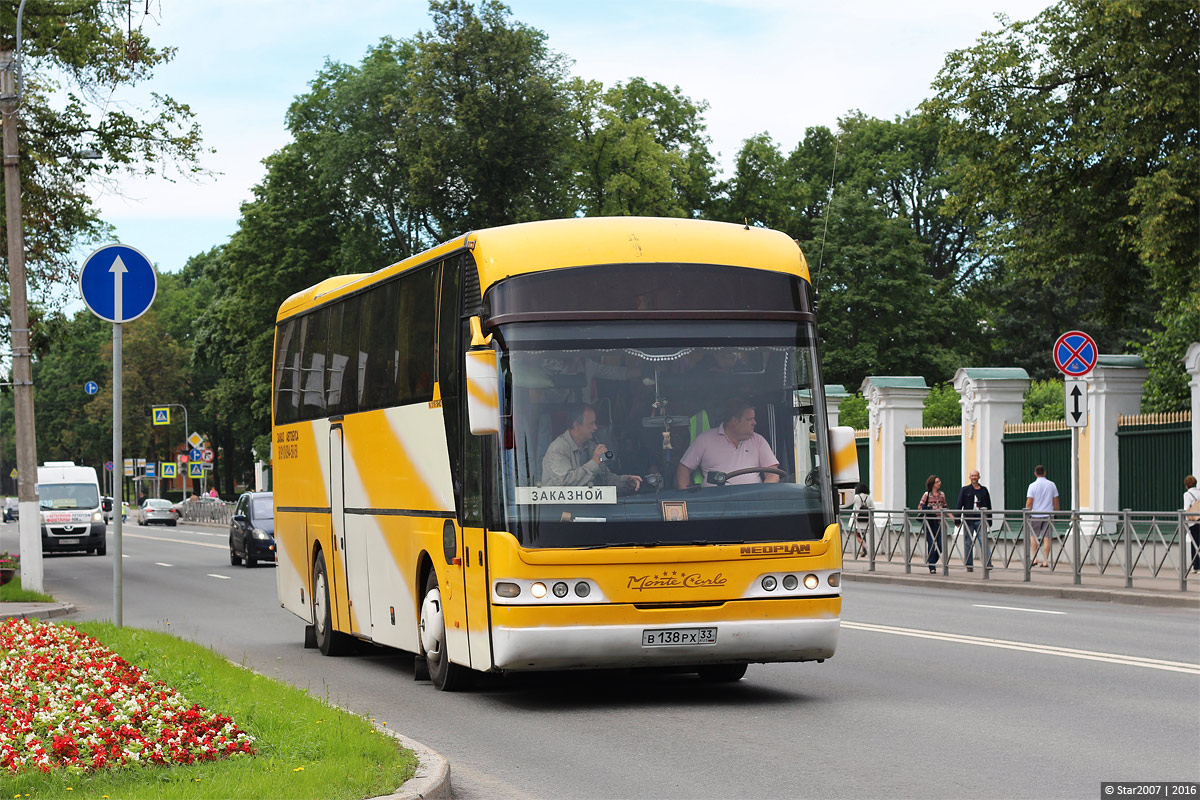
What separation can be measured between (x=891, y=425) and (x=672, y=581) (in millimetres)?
27681

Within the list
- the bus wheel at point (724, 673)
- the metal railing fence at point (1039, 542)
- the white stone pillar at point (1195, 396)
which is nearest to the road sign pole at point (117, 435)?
the bus wheel at point (724, 673)

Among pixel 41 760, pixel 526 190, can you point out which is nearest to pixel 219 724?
pixel 41 760

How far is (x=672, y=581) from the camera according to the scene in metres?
10.4

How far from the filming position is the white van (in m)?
42.7

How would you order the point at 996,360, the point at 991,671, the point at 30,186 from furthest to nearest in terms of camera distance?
1. the point at 996,360
2. the point at 30,186
3. the point at 991,671

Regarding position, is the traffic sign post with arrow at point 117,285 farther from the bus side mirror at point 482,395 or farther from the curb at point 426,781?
the curb at point 426,781

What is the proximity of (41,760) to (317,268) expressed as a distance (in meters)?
54.7

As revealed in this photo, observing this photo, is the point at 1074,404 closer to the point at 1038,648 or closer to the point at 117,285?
the point at 1038,648

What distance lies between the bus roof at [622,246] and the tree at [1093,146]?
61.4ft

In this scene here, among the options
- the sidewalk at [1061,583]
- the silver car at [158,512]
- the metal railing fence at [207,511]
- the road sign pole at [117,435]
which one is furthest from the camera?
the silver car at [158,512]

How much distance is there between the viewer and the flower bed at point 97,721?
7844mm

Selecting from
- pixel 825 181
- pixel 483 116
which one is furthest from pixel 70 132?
pixel 825 181

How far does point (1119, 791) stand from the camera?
757cm

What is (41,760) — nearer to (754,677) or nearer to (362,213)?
(754,677)
